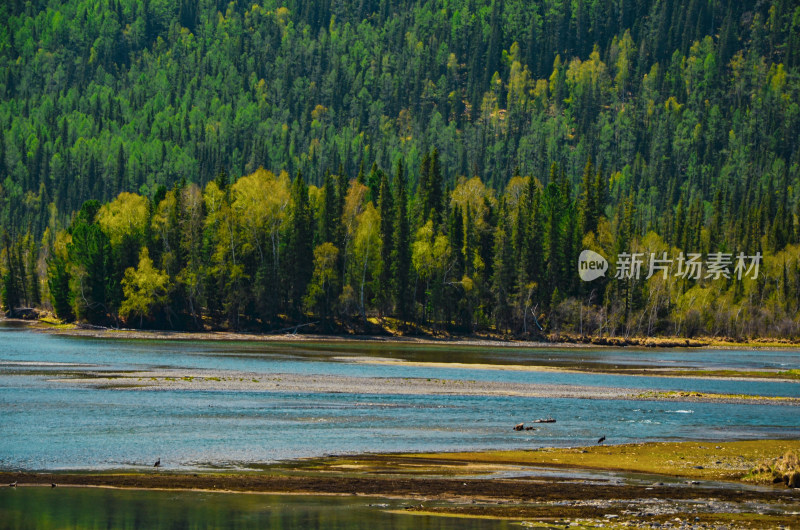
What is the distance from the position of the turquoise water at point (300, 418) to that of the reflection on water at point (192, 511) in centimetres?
505

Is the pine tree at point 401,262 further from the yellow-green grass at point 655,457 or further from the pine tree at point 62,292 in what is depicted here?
the yellow-green grass at point 655,457

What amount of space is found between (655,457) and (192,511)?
18388 millimetres

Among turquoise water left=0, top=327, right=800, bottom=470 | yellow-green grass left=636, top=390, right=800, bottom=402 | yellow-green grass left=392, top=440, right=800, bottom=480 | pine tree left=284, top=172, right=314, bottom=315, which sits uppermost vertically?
pine tree left=284, top=172, right=314, bottom=315

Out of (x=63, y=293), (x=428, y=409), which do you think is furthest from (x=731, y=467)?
(x=63, y=293)

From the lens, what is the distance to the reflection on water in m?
25.1

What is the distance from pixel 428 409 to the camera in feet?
170

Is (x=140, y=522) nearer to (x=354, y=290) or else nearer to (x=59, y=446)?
(x=59, y=446)

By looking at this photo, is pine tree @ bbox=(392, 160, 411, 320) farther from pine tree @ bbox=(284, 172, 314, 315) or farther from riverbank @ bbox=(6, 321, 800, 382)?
pine tree @ bbox=(284, 172, 314, 315)

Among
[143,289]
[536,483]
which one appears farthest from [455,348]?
[536,483]

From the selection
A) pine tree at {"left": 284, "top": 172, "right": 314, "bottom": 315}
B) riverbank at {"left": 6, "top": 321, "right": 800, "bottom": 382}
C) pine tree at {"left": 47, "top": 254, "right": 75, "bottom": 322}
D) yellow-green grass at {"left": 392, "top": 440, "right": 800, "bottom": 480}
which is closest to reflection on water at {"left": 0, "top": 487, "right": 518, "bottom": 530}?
yellow-green grass at {"left": 392, "top": 440, "right": 800, "bottom": 480}

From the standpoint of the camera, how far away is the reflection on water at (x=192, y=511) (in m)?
25.1

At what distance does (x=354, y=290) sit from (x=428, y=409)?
80279 millimetres

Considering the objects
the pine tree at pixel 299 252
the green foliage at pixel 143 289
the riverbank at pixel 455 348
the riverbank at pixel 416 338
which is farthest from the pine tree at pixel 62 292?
the pine tree at pixel 299 252

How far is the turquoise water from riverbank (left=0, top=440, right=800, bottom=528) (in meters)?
2.40
